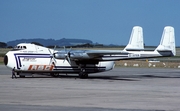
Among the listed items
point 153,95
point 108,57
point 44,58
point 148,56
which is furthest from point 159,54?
point 153,95

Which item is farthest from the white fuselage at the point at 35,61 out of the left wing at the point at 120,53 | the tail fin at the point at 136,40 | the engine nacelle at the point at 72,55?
the tail fin at the point at 136,40

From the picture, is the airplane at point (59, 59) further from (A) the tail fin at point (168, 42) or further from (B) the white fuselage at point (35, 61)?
(A) the tail fin at point (168, 42)

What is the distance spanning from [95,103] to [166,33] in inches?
1014

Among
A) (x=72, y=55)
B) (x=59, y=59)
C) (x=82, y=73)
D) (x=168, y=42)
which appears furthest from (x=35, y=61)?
(x=168, y=42)

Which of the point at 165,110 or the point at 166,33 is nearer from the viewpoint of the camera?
the point at 165,110

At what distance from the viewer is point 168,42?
45094mm

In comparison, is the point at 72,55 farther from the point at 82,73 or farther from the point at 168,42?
the point at 168,42

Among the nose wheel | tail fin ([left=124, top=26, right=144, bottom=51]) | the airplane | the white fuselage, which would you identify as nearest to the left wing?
the airplane

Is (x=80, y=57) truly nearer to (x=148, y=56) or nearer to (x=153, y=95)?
(x=148, y=56)

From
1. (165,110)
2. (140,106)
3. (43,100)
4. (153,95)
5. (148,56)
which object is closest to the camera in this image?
(165,110)

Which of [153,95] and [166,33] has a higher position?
[166,33]

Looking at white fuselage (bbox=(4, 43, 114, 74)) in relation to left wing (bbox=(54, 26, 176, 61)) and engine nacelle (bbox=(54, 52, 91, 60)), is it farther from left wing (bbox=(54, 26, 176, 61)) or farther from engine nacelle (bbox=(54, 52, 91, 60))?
left wing (bbox=(54, 26, 176, 61))

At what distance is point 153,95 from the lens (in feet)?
84.9

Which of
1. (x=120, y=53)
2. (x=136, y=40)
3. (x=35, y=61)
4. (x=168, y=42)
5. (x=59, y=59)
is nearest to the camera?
(x=120, y=53)
